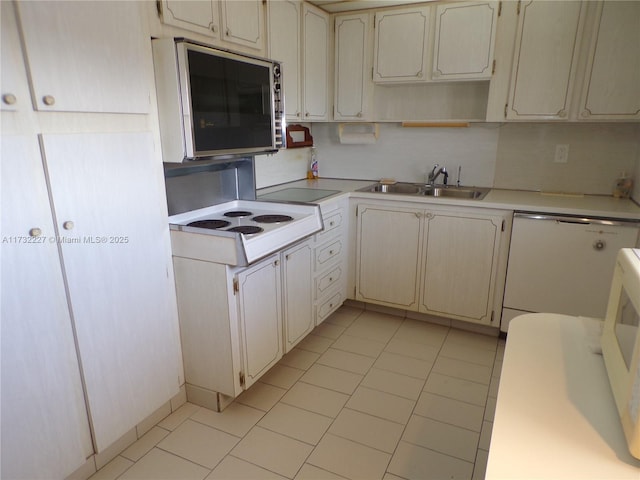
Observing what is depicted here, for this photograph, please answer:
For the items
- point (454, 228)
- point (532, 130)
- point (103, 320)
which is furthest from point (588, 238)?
point (103, 320)

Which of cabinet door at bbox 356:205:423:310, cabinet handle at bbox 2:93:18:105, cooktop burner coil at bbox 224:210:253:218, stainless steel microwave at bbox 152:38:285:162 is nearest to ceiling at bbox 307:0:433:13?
stainless steel microwave at bbox 152:38:285:162

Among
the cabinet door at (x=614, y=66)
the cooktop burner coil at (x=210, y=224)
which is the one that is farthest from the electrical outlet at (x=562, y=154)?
the cooktop burner coil at (x=210, y=224)

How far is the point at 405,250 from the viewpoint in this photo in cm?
292

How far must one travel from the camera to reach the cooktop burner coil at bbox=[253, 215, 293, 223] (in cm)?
222

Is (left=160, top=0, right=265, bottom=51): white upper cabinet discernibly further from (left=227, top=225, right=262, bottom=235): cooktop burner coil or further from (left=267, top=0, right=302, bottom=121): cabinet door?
(left=227, top=225, right=262, bottom=235): cooktop burner coil

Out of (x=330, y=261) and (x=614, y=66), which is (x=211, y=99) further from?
(x=614, y=66)

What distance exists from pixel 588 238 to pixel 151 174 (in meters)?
2.35

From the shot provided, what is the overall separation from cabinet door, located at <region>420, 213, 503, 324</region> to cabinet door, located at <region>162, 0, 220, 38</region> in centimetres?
170

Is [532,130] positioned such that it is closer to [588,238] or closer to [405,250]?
[588,238]

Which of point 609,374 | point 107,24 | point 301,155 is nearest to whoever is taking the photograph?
point 609,374

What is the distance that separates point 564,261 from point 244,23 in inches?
88.5

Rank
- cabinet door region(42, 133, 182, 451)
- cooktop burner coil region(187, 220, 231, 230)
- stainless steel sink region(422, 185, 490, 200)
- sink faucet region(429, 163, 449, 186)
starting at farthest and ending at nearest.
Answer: sink faucet region(429, 163, 449, 186), stainless steel sink region(422, 185, 490, 200), cooktop burner coil region(187, 220, 231, 230), cabinet door region(42, 133, 182, 451)

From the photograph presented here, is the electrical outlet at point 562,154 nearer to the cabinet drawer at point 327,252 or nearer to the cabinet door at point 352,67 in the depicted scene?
the cabinet door at point 352,67

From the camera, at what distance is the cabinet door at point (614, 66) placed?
2344 mm
